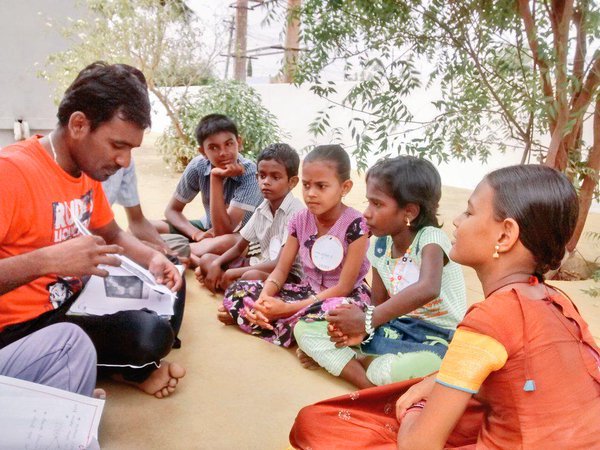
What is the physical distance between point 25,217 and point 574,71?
3.19 m

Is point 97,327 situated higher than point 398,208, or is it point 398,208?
point 398,208

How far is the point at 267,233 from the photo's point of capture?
10.9 ft

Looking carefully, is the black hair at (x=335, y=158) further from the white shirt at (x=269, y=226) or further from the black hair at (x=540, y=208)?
the black hair at (x=540, y=208)

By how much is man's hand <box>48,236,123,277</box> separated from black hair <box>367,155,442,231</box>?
1.18 m

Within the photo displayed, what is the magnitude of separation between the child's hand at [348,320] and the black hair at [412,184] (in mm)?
452

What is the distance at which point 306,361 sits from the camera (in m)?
2.61

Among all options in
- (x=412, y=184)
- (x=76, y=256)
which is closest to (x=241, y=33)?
(x=412, y=184)

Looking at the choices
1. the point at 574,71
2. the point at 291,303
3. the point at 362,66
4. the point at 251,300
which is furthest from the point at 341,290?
the point at 574,71

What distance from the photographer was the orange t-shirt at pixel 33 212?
1.78 metres

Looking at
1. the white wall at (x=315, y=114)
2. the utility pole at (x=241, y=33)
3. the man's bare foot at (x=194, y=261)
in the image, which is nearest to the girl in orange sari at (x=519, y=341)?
the man's bare foot at (x=194, y=261)

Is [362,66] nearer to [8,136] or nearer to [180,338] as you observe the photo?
[180,338]

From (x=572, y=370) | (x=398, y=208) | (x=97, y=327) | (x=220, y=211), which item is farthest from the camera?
(x=220, y=211)

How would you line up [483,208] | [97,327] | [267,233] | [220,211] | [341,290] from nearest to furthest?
[483,208], [97,327], [341,290], [267,233], [220,211]

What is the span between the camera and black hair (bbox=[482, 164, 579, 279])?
1269 mm
